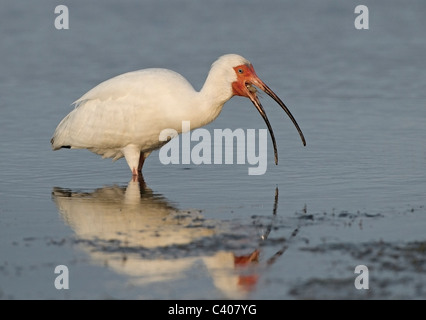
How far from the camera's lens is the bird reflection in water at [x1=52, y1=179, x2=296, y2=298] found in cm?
853

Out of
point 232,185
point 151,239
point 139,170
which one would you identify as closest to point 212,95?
point 232,185

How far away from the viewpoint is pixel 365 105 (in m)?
17.2

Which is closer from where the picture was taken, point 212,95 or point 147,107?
point 212,95

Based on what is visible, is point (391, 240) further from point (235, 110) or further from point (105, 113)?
point (235, 110)

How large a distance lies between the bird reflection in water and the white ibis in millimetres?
895

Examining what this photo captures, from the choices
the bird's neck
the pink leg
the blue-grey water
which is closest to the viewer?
the blue-grey water

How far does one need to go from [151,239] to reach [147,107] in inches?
116

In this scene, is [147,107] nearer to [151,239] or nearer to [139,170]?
[139,170]

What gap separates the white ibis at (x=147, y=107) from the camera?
11.9m

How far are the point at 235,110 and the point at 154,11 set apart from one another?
403 inches

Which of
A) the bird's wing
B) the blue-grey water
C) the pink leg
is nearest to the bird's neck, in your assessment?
the bird's wing

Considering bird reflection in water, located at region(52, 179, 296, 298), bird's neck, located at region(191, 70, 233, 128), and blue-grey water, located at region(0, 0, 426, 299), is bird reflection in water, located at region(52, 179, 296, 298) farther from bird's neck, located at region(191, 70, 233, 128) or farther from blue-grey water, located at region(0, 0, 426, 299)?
bird's neck, located at region(191, 70, 233, 128)

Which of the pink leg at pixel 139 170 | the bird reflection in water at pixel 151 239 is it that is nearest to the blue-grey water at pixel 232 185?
the bird reflection in water at pixel 151 239

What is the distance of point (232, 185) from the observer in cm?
1204
